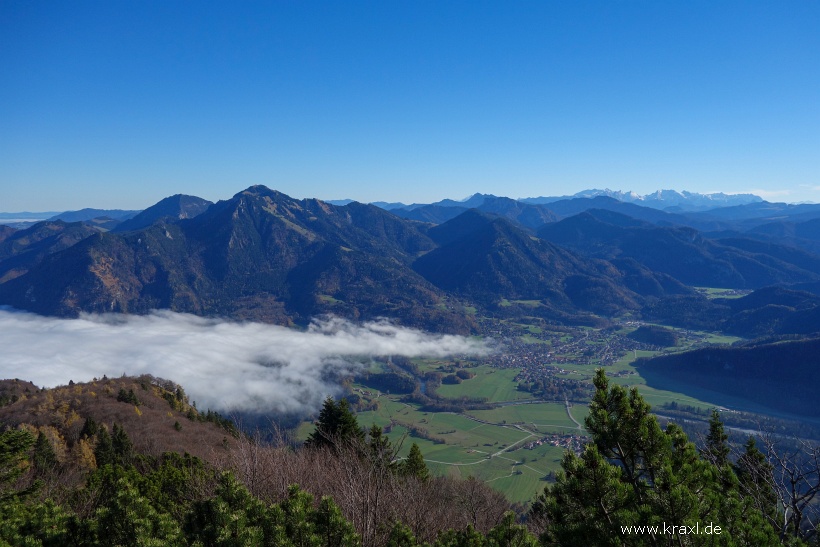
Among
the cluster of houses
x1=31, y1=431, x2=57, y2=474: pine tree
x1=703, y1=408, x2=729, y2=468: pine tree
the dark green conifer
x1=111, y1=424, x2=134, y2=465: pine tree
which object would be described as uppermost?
x1=703, y1=408, x2=729, y2=468: pine tree

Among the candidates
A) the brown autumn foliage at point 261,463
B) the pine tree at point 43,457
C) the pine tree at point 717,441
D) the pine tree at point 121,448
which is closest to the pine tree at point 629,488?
the brown autumn foliage at point 261,463

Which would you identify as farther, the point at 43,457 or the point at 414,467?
the point at 414,467

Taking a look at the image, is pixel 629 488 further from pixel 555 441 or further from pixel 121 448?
pixel 555 441

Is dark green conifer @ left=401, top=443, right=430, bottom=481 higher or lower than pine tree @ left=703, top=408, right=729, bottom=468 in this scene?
lower

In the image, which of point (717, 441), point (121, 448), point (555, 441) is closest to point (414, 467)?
point (717, 441)

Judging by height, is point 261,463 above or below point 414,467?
above

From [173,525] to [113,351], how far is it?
19349cm

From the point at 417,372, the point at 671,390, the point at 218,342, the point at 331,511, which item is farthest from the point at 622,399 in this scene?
the point at 218,342

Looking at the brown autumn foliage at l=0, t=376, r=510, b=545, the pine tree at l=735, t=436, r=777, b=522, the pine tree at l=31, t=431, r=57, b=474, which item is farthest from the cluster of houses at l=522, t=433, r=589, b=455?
the pine tree at l=31, t=431, r=57, b=474

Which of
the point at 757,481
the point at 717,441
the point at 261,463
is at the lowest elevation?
the point at 261,463

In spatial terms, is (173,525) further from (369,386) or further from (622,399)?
(369,386)

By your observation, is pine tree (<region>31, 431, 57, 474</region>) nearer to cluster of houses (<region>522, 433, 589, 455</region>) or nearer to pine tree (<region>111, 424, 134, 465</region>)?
pine tree (<region>111, 424, 134, 465</region>)

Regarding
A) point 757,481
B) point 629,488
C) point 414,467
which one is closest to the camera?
point 629,488

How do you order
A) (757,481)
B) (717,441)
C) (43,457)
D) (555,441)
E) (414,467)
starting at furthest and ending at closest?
(555,441) → (414,467) → (43,457) → (717,441) → (757,481)
